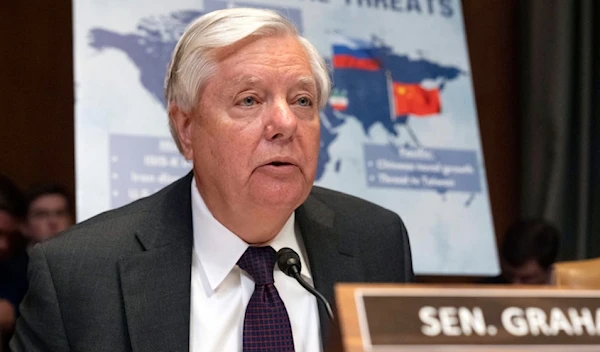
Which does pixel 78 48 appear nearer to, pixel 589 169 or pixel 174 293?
pixel 174 293

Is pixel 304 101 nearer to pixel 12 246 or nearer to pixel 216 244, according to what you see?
pixel 216 244

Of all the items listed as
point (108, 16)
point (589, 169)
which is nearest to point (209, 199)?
point (108, 16)

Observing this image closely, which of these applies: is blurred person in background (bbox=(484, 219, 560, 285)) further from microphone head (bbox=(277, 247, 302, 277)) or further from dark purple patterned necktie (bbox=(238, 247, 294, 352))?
microphone head (bbox=(277, 247, 302, 277))

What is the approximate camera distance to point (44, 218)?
404cm

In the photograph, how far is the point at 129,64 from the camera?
389 centimetres

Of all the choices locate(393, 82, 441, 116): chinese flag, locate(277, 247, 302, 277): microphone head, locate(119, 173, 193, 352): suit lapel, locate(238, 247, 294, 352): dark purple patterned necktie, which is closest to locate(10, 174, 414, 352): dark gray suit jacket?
locate(119, 173, 193, 352): suit lapel

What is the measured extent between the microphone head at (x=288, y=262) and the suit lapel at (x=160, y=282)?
26 centimetres

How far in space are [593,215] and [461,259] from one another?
1.26m

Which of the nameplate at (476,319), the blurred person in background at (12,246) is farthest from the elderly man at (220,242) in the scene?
the blurred person in background at (12,246)

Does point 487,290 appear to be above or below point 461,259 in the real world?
above

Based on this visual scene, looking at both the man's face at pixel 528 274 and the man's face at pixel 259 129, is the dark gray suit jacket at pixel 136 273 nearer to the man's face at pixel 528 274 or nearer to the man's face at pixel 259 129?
the man's face at pixel 259 129

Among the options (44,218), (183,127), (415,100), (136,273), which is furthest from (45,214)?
(136,273)

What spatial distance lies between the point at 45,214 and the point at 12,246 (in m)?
0.20

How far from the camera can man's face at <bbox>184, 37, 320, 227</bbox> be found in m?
2.08
